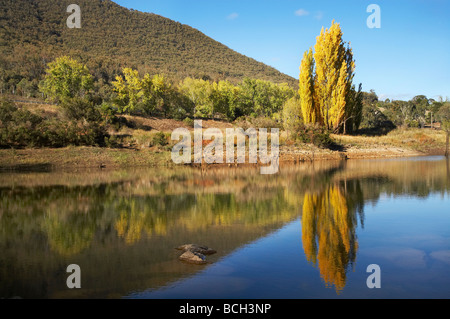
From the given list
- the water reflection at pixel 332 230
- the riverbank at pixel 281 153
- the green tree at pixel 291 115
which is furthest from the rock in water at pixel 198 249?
the green tree at pixel 291 115

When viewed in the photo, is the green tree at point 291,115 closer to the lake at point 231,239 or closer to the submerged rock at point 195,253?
the lake at point 231,239

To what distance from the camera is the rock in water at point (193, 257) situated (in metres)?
7.68

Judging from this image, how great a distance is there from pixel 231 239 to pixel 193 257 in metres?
1.89

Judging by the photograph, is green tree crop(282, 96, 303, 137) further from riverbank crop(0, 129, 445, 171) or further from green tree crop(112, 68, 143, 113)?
green tree crop(112, 68, 143, 113)

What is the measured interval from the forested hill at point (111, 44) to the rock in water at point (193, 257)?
70.4 m

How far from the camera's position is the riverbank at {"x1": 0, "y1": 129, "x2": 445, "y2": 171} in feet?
90.5

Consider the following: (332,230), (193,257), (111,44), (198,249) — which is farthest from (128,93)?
(111,44)

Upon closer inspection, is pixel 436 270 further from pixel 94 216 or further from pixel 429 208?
pixel 94 216

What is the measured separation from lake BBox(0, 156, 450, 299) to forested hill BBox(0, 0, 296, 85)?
6369 centimetres

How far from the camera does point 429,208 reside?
13219mm
